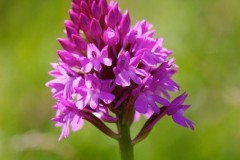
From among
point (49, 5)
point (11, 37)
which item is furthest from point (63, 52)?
point (49, 5)

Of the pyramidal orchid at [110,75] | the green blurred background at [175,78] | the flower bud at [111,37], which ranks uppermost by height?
the flower bud at [111,37]

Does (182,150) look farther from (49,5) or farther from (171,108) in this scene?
(49,5)

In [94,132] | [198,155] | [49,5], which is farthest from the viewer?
[49,5]

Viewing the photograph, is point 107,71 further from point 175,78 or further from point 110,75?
point 175,78

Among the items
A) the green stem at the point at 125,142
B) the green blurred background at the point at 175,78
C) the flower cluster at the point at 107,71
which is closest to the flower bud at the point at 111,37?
the flower cluster at the point at 107,71

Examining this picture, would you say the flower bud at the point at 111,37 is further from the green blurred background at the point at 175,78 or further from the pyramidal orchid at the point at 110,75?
the green blurred background at the point at 175,78

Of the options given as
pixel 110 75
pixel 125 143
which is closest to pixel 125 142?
pixel 125 143

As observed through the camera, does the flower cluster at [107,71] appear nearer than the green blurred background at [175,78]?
Yes
